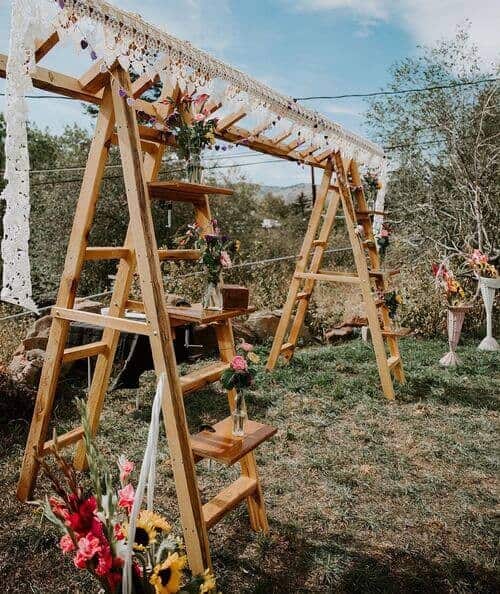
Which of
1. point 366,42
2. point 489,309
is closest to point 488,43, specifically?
point 366,42

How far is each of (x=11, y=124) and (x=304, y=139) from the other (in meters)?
2.73

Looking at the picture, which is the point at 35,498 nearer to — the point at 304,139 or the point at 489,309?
the point at 304,139

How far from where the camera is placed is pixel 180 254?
2.57m

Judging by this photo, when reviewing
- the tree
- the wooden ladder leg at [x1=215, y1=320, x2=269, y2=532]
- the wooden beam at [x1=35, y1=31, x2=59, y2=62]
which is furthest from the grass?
the tree

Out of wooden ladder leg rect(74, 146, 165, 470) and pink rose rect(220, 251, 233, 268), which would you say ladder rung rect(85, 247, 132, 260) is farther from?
pink rose rect(220, 251, 233, 268)

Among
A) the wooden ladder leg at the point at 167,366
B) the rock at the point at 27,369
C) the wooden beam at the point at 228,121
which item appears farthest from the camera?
the rock at the point at 27,369

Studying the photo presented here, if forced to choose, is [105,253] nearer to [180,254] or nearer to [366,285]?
[180,254]

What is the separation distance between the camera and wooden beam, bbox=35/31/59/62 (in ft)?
6.28

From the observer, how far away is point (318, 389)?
4852 millimetres

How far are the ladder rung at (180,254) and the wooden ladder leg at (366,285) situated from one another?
2.45 metres

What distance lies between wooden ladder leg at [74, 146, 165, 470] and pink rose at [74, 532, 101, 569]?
1.48 metres

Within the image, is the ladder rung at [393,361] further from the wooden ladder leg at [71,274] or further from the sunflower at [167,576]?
the sunflower at [167,576]

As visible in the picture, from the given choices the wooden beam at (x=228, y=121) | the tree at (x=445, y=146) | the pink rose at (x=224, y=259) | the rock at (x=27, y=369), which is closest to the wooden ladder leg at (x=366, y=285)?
the wooden beam at (x=228, y=121)

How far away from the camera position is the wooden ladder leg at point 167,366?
1.97 meters
